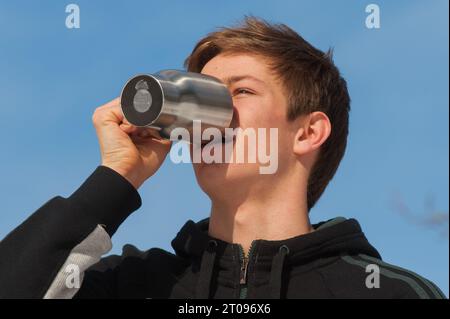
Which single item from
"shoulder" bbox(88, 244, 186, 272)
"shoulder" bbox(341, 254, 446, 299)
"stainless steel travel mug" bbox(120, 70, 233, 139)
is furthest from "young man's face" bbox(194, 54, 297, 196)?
"shoulder" bbox(341, 254, 446, 299)

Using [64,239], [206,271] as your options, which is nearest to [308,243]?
[206,271]

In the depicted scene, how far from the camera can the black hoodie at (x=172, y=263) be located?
3066mm

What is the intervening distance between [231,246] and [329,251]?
42cm

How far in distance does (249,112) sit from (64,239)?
3.06 ft

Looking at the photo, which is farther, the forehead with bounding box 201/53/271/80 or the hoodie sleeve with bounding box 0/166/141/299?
the forehead with bounding box 201/53/271/80

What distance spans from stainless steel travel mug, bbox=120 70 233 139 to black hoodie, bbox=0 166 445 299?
0.27 meters

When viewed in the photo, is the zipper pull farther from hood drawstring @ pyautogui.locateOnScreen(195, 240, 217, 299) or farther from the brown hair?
the brown hair

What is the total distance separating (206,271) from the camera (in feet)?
11.0

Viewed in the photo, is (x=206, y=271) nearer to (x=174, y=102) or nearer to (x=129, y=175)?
(x=129, y=175)

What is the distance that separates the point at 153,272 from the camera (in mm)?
3506

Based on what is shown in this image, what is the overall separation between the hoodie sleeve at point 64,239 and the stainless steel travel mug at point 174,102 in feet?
0.88

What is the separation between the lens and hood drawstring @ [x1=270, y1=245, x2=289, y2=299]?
10.6 feet
